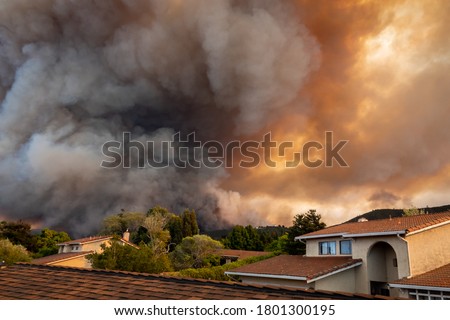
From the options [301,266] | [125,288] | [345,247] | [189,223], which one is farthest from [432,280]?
[189,223]

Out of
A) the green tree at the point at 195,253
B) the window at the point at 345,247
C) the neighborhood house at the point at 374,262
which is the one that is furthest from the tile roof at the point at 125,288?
the green tree at the point at 195,253

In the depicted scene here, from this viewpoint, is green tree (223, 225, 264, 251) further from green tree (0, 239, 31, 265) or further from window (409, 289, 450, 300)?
window (409, 289, 450, 300)

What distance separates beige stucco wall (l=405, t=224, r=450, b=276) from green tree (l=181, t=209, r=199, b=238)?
204 ft

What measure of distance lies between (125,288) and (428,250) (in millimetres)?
21768

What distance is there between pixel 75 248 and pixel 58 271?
4988 cm

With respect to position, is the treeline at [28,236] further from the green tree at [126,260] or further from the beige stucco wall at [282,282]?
the beige stucco wall at [282,282]

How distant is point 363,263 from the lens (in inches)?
934

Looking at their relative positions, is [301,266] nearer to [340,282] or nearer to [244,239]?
[340,282]

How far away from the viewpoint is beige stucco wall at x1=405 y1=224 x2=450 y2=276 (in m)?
21.0

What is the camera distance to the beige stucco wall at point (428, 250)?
21.0 m

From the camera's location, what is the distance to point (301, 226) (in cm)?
3991

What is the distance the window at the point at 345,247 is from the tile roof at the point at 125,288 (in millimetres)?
23002
